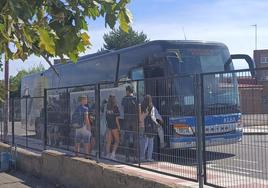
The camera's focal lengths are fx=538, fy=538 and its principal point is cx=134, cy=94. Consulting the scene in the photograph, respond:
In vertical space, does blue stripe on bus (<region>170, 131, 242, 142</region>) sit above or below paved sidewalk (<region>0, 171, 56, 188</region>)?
above

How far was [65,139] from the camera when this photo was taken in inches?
480

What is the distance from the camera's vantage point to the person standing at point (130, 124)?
9.41 metres

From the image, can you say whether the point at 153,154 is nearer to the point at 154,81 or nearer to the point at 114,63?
the point at 154,81

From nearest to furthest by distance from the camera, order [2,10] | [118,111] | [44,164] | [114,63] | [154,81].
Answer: [2,10]
[154,81]
[118,111]
[44,164]
[114,63]

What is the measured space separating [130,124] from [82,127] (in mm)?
2027

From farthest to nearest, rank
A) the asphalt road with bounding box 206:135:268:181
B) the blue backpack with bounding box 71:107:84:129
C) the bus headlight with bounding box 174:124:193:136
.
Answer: the blue backpack with bounding box 71:107:84:129 → the bus headlight with bounding box 174:124:193:136 → the asphalt road with bounding box 206:135:268:181

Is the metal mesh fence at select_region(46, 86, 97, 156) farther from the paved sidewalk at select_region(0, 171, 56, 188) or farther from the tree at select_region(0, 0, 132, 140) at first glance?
the tree at select_region(0, 0, 132, 140)

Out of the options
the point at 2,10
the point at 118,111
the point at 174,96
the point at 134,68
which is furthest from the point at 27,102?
the point at 2,10

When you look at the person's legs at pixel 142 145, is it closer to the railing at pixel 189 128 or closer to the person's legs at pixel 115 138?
the railing at pixel 189 128

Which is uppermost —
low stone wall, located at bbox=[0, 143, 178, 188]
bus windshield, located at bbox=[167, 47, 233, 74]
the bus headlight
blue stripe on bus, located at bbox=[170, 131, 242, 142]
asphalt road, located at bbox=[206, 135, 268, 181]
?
bus windshield, located at bbox=[167, 47, 233, 74]

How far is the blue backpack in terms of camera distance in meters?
11.4

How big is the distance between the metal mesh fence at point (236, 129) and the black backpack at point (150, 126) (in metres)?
1.21

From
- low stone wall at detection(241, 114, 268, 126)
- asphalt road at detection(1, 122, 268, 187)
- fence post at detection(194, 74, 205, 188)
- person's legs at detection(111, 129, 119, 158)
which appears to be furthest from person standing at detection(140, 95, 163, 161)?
low stone wall at detection(241, 114, 268, 126)

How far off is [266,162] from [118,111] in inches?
179
